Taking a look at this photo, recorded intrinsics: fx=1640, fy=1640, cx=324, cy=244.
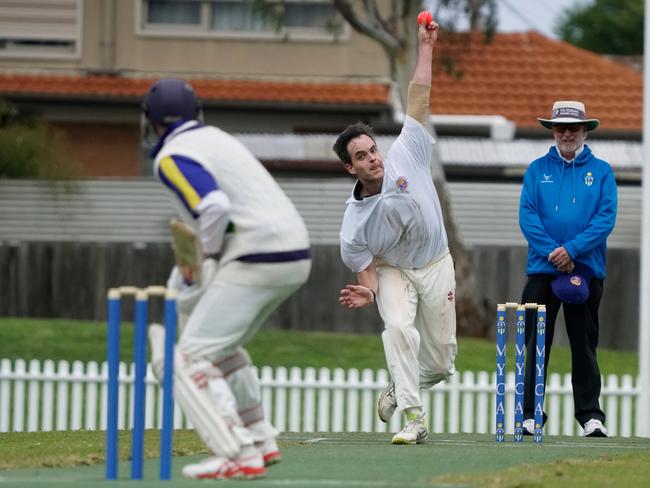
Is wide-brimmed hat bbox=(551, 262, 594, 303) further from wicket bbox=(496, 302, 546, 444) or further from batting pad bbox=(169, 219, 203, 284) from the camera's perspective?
batting pad bbox=(169, 219, 203, 284)

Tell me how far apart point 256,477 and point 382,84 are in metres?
20.1

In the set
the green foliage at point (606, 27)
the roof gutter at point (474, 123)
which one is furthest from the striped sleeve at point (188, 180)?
the green foliage at point (606, 27)

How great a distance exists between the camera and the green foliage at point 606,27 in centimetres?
5947

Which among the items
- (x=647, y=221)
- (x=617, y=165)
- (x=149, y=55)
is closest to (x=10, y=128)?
(x=149, y=55)

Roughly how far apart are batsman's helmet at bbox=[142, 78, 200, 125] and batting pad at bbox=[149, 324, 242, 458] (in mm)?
962

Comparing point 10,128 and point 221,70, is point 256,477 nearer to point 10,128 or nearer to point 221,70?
point 10,128

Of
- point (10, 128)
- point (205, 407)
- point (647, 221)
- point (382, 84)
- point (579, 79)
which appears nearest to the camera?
point (205, 407)

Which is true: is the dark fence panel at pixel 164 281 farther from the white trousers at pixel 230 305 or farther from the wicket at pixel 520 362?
the white trousers at pixel 230 305

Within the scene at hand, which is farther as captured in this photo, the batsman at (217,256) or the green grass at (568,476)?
the green grass at (568,476)

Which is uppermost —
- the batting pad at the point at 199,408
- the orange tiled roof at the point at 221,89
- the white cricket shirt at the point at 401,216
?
the orange tiled roof at the point at 221,89

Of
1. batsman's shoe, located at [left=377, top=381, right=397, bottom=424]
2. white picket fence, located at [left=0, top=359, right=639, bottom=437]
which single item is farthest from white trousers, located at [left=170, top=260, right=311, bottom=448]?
white picket fence, located at [left=0, top=359, right=639, bottom=437]

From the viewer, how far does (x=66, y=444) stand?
9.56 m

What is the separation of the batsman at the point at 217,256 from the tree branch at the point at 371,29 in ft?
44.1

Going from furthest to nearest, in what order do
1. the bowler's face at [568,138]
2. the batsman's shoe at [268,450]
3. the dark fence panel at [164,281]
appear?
the dark fence panel at [164,281] < the bowler's face at [568,138] < the batsman's shoe at [268,450]
